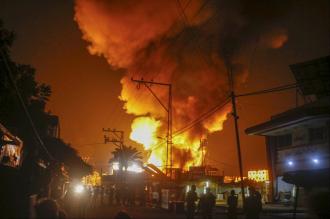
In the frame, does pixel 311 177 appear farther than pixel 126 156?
No

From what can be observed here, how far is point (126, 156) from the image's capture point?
193 ft

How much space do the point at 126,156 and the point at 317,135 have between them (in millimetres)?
35958

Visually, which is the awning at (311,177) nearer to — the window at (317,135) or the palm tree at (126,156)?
the window at (317,135)

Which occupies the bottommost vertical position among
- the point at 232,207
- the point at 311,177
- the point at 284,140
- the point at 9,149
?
the point at 232,207

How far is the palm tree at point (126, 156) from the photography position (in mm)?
57688

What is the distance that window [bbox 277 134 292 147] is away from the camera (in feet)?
105

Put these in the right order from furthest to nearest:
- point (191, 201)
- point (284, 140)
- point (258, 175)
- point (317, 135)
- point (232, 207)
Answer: point (258, 175), point (284, 140), point (317, 135), point (191, 201), point (232, 207)

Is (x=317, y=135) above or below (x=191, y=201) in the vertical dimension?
above

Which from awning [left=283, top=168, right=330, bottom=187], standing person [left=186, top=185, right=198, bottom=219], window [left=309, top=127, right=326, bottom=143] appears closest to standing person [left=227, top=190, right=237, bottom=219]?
standing person [left=186, top=185, right=198, bottom=219]

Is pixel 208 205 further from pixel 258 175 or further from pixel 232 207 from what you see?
pixel 258 175

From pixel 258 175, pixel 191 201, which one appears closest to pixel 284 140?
pixel 191 201

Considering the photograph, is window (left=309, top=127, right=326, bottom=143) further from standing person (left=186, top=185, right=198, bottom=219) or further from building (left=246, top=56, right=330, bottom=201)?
standing person (left=186, top=185, right=198, bottom=219)

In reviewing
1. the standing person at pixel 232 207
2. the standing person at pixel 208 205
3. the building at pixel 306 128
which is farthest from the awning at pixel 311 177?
the building at pixel 306 128

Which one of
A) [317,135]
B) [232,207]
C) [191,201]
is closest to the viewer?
[232,207]
